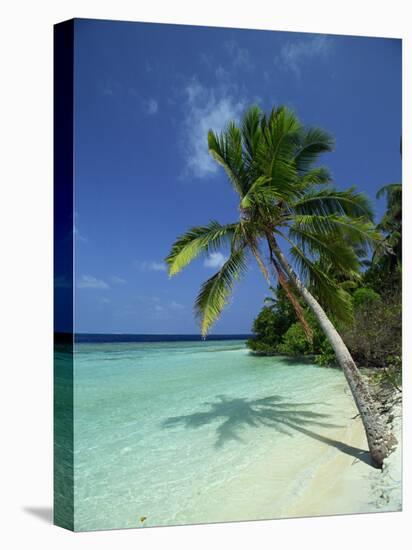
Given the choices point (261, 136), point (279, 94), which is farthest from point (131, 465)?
point (279, 94)

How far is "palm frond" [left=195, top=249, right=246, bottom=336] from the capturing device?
7020mm

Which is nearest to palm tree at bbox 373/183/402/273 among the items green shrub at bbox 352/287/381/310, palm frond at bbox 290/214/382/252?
palm frond at bbox 290/214/382/252

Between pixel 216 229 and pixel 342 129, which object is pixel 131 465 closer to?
pixel 216 229

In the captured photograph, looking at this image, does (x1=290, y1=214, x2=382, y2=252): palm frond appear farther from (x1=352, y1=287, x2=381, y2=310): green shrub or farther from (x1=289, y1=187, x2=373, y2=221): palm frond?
(x1=352, y1=287, x2=381, y2=310): green shrub

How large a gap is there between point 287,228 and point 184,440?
247cm

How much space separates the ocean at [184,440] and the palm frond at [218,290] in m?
0.90

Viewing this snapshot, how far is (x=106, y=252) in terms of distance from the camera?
6.37 meters

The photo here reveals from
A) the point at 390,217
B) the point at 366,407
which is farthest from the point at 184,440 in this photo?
the point at 390,217

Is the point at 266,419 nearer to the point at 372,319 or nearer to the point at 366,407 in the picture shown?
the point at 366,407

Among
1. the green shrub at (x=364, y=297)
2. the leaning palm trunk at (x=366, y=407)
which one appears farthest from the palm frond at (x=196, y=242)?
the green shrub at (x=364, y=297)

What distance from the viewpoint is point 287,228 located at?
7.21m

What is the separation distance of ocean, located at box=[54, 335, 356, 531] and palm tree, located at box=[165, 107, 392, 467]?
0.76 m

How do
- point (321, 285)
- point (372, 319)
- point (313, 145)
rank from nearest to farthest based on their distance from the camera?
point (313, 145)
point (321, 285)
point (372, 319)

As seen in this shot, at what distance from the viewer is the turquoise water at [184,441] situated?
5996 mm
